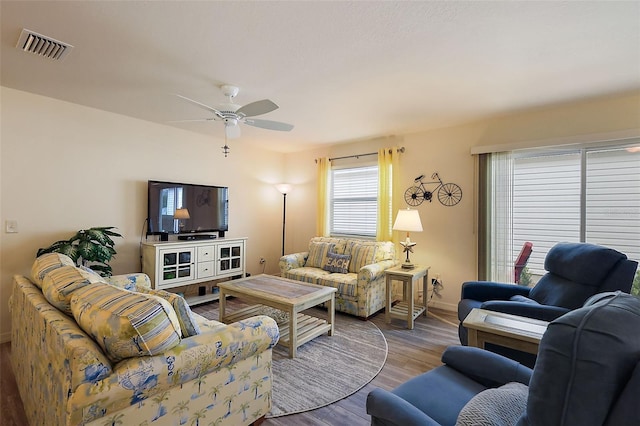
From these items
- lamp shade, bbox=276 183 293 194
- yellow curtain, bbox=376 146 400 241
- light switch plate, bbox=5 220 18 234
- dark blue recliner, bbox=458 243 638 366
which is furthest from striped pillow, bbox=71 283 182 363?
lamp shade, bbox=276 183 293 194

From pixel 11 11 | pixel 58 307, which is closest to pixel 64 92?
pixel 11 11

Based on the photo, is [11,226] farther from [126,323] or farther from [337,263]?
[337,263]

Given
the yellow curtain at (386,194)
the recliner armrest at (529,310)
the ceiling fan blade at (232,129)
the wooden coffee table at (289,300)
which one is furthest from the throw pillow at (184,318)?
the yellow curtain at (386,194)

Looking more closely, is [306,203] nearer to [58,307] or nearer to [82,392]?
[58,307]

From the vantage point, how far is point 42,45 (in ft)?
7.02

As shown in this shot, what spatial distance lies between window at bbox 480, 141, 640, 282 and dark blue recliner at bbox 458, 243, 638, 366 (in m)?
0.79

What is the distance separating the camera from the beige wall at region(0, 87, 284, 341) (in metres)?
2.97

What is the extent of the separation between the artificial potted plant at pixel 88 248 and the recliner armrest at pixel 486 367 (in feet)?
10.8

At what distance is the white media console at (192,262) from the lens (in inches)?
143

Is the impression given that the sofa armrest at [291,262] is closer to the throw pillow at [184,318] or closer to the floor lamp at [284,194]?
the floor lamp at [284,194]

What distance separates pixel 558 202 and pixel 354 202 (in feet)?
8.72

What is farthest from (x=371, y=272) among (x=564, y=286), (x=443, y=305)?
(x=564, y=286)

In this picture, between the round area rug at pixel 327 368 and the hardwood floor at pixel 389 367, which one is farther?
the round area rug at pixel 327 368

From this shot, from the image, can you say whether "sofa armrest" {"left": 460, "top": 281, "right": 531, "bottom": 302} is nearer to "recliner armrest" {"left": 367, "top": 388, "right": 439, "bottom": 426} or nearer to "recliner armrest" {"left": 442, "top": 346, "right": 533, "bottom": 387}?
"recliner armrest" {"left": 442, "top": 346, "right": 533, "bottom": 387}
